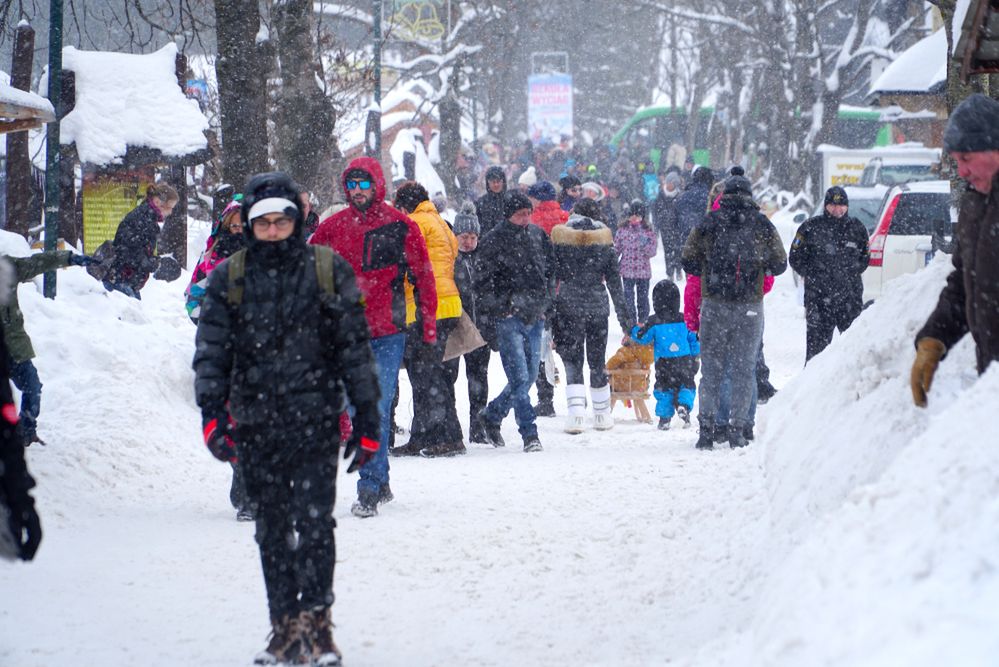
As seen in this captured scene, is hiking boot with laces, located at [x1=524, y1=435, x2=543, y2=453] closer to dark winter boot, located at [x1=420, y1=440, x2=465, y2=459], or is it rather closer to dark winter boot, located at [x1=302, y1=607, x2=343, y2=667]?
dark winter boot, located at [x1=420, y1=440, x2=465, y2=459]

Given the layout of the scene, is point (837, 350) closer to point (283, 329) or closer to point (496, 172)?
point (283, 329)

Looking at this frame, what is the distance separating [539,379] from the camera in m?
13.3

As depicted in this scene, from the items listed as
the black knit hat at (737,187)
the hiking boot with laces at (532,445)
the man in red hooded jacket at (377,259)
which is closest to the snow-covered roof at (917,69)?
the black knit hat at (737,187)

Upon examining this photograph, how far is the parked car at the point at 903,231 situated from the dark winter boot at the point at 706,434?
6296 millimetres

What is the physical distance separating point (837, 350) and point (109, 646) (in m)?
4.09

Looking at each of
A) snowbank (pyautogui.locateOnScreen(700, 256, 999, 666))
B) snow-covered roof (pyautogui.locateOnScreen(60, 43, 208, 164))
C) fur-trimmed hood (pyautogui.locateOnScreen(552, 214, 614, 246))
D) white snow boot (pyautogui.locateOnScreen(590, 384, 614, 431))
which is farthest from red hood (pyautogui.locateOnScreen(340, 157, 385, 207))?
snow-covered roof (pyautogui.locateOnScreen(60, 43, 208, 164))

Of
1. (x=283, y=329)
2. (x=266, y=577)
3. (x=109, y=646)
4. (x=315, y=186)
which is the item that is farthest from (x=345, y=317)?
(x=315, y=186)

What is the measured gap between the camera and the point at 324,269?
5.07 meters

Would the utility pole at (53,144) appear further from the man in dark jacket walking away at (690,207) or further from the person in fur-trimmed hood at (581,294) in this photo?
the man in dark jacket walking away at (690,207)

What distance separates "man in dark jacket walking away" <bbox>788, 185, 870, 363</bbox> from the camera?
1170 centimetres

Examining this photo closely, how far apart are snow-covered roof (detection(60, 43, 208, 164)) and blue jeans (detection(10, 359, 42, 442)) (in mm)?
8540

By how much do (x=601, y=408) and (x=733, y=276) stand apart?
258cm

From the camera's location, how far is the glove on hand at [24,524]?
397 centimetres

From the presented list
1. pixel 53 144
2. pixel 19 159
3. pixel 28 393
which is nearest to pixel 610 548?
pixel 28 393
